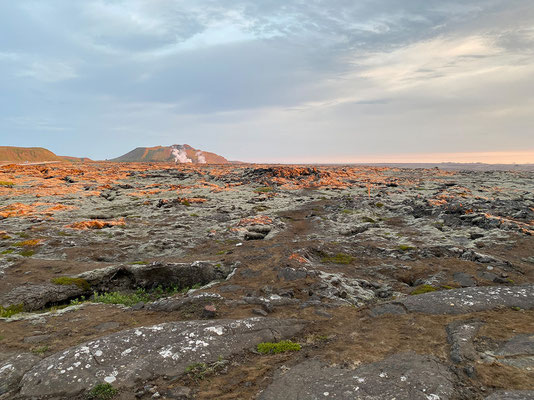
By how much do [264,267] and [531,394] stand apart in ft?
43.6

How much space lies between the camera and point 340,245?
23.6 metres

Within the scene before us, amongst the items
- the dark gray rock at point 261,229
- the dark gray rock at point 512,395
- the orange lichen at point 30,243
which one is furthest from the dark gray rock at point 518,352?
the orange lichen at point 30,243

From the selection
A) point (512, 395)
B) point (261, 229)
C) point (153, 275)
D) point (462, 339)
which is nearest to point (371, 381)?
point (512, 395)

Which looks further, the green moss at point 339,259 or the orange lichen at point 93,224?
the orange lichen at point 93,224

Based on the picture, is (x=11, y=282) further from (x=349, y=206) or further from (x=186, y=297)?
(x=349, y=206)

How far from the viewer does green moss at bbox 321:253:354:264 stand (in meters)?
20.5

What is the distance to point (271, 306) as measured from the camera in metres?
13.6

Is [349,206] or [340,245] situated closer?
[340,245]

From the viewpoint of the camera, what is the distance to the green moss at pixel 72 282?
55.6 ft

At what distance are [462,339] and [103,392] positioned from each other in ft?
37.1

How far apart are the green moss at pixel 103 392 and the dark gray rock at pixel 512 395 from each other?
968 cm

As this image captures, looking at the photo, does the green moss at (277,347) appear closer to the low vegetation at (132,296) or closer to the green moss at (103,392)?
the green moss at (103,392)

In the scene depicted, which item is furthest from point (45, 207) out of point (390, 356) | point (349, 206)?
point (390, 356)

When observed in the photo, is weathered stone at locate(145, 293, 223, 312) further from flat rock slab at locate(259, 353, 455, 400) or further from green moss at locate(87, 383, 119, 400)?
flat rock slab at locate(259, 353, 455, 400)
